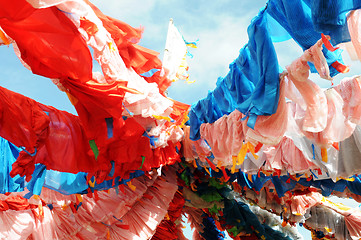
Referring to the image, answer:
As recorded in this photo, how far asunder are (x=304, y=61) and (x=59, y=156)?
1.20m

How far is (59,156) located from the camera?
177 centimetres

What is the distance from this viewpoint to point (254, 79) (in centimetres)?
170

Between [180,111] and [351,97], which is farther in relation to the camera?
[180,111]

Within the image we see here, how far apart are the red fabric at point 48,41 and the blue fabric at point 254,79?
0.69 m

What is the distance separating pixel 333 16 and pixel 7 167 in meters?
1.68

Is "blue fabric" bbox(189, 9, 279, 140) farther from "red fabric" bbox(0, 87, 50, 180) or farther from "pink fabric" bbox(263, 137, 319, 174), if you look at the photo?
"red fabric" bbox(0, 87, 50, 180)

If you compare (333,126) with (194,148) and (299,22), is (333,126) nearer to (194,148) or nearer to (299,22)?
(299,22)

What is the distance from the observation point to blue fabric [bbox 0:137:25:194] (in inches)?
74.3

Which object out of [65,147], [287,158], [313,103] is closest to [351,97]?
[313,103]

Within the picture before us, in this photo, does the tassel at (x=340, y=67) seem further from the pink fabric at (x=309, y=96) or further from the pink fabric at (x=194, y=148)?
the pink fabric at (x=194, y=148)

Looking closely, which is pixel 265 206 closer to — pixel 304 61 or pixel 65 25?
pixel 304 61

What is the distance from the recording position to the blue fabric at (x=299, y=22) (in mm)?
1325

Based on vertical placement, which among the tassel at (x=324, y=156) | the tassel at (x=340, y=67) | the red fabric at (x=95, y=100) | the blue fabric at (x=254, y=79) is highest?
the tassel at (x=340, y=67)

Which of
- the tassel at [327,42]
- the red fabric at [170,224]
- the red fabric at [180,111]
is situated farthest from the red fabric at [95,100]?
the red fabric at [170,224]
